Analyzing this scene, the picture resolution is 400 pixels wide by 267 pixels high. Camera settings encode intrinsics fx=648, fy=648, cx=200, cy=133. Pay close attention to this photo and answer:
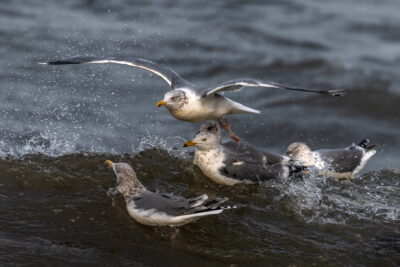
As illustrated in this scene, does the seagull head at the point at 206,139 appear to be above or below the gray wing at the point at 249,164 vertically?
above

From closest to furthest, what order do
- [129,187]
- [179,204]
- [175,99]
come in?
[179,204] < [129,187] < [175,99]

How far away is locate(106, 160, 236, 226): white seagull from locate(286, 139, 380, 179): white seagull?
2.37m

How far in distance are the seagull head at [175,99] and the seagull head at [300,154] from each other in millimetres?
1561

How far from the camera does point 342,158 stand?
8.09 metres

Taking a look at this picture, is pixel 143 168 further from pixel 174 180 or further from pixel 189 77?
pixel 189 77

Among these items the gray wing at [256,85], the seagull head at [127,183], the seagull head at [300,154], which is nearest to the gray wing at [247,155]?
the seagull head at [300,154]

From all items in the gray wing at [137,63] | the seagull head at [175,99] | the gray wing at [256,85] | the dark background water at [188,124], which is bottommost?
the dark background water at [188,124]

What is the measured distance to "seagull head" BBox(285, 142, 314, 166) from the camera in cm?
795

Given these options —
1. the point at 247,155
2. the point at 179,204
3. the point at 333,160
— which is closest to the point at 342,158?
the point at 333,160

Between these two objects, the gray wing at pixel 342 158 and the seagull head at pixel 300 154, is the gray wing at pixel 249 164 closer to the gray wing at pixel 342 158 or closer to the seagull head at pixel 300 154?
the seagull head at pixel 300 154

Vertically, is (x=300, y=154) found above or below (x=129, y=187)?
below

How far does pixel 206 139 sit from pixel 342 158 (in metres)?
1.91

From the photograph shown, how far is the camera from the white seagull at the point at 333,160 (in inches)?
312

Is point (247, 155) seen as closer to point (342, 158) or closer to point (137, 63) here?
point (342, 158)
